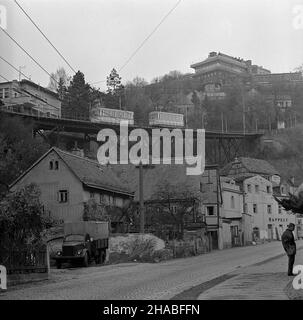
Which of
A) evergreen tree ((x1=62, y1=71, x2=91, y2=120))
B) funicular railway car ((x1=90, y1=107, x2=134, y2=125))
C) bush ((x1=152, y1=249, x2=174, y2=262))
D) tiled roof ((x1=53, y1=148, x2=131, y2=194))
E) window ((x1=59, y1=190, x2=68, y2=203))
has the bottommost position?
bush ((x1=152, y1=249, x2=174, y2=262))

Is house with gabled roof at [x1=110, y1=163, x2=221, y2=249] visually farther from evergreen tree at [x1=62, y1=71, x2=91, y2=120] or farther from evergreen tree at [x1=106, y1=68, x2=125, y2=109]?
evergreen tree at [x1=106, y1=68, x2=125, y2=109]

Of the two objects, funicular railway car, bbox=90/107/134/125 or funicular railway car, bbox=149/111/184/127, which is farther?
funicular railway car, bbox=149/111/184/127

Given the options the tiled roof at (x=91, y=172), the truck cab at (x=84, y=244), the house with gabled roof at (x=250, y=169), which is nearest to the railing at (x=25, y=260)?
the truck cab at (x=84, y=244)

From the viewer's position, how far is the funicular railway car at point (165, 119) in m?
31.0

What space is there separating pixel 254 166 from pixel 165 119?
28.9 m

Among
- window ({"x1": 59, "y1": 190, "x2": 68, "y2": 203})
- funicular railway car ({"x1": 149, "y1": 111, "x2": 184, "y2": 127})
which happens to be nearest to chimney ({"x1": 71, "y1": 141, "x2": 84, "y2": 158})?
window ({"x1": 59, "y1": 190, "x2": 68, "y2": 203})

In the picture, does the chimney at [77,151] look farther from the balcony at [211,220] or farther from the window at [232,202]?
the window at [232,202]

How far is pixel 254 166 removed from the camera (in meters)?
63.3

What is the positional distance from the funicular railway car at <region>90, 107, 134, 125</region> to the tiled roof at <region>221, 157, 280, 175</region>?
27342 millimetres

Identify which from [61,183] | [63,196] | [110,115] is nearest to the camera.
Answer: [110,115]

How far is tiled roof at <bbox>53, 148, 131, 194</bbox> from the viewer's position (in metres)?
39.9

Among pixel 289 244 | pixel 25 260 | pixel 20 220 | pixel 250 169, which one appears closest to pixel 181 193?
pixel 250 169

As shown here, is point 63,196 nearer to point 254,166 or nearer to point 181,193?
point 181,193
